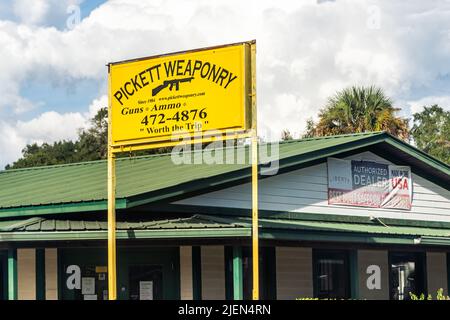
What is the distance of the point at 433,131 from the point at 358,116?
29.9 m

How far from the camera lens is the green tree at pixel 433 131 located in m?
66.2

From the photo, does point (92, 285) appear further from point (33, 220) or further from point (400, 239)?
point (400, 239)

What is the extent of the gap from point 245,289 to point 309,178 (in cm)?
325

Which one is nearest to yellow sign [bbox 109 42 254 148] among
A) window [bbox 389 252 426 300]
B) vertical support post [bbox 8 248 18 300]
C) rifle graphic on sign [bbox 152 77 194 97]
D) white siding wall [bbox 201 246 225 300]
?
rifle graphic on sign [bbox 152 77 194 97]

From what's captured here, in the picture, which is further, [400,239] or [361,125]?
[361,125]

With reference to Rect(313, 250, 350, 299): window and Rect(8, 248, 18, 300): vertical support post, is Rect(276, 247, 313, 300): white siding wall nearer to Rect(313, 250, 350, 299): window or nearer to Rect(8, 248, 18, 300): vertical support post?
Rect(313, 250, 350, 299): window

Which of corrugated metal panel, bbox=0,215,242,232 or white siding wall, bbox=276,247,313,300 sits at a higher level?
corrugated metal panel, bbox=0,215,242,232

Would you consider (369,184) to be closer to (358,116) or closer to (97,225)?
(97,225)

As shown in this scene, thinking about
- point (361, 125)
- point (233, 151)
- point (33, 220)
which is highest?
point (361, 125)

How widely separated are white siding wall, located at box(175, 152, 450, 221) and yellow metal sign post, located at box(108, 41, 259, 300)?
2.61 metres

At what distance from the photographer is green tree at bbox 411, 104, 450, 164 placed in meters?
66.2

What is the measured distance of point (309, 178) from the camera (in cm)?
2238

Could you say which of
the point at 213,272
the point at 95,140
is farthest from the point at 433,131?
the point at 213,272

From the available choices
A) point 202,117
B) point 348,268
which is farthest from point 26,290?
point 348,268
